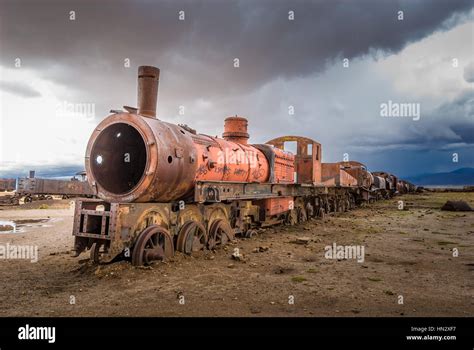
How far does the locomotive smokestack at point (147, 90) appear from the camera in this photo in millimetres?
7946

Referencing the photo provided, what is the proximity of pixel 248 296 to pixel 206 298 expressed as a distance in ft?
2.17

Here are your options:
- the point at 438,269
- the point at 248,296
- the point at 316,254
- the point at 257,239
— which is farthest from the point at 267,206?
the point at 248,296

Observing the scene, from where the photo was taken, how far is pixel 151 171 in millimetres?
6902

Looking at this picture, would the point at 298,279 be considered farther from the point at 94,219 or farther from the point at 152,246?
the point at 94,219

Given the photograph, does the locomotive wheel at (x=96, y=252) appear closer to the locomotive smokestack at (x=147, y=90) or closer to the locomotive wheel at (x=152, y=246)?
the locomotive wheel at (x=152, y=246)

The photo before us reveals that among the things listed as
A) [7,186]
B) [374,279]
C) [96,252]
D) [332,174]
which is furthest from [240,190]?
[7,186]

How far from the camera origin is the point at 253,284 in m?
6.25

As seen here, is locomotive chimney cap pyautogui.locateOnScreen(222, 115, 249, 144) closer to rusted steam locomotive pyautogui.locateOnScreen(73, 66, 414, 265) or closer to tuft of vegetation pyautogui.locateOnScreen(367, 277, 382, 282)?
rusted steam locomotive pyautogui.locateOnScreen(73, 66, 414, 265)

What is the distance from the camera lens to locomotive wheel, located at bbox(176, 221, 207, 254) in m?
7.96

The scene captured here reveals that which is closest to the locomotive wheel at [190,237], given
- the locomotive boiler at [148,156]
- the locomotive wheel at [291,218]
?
the locomotive boiler at [148,156]

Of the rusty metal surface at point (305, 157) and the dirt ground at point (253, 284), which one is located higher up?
the rusty metal surface at point (305, 157)

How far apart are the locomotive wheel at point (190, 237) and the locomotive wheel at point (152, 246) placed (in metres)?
0.39

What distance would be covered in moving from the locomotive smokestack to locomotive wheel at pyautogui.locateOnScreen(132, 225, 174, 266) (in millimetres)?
2604

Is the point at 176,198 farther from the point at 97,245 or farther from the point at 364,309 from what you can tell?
the point at 364,309
